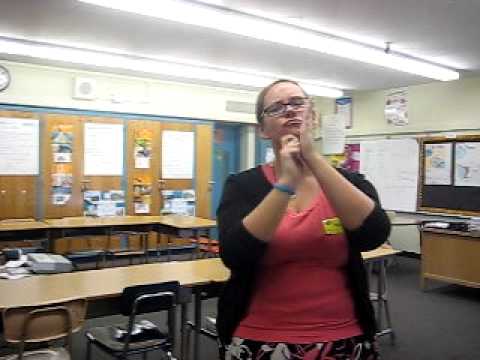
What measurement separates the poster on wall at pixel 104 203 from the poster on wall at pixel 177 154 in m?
0.83

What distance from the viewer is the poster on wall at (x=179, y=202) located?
25.8ft

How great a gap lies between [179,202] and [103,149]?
1525mm

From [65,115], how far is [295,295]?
6.62 m

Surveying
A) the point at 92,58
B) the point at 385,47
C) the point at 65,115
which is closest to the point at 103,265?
the point at 65,115

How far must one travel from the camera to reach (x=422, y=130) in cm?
775

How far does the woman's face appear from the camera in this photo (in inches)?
42.1

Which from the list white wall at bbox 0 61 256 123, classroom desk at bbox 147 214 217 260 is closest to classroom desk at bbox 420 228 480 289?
classroom desk at bbox 147 214 217 260

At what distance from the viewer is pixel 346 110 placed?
29.5 ft

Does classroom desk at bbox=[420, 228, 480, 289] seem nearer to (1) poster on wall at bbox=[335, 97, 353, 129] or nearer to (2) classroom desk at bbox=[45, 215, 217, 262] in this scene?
(2) classroom desk at bbox=[45, 215, 217, 262]

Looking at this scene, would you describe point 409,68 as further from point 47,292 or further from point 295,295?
point 295,295

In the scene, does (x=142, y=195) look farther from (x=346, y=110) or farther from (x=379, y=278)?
(x=379, y=278)

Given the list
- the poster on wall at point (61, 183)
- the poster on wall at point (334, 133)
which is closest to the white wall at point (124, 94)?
the poster on wall at point (61, 183)

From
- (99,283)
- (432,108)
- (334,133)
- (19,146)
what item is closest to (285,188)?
(99,283)

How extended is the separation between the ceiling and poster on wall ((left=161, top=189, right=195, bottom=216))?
242 cm
